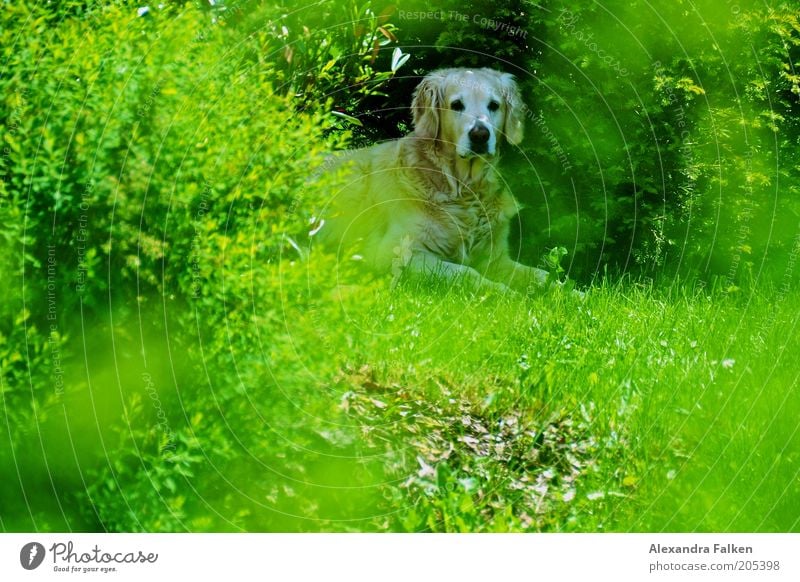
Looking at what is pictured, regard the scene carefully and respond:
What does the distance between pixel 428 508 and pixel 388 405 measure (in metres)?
0.70

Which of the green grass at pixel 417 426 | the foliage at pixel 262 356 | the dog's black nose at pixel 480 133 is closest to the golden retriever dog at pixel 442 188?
the dog's black nose at pixel 480 133

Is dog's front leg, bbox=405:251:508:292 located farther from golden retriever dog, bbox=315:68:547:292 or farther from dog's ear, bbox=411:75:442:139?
dog's ear, bbox=411:75:442:139

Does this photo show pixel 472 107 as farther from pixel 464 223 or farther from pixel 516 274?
pixel 516 274

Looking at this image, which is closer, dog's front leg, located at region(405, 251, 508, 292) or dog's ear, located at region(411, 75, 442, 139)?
dog's front leg, located at region(405, 251, 508, 292)

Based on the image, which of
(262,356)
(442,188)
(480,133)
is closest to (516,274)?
(442,188)

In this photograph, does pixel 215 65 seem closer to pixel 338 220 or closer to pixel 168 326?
pixel 168 326

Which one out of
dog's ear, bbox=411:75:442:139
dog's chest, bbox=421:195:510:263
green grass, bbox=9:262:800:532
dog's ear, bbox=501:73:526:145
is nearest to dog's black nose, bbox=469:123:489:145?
dog's ear, bbox=501:73:526:145

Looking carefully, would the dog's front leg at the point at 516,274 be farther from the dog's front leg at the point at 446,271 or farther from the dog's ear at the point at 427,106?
the dog's ear at the point at 427,106

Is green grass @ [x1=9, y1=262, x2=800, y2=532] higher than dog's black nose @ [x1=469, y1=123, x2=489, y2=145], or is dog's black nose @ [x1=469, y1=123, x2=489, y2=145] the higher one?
dog's black nose @ [x1=469, y1=123, x2=489, y2=145]

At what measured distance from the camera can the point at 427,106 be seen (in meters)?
7.01

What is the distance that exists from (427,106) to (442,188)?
0.68 metres

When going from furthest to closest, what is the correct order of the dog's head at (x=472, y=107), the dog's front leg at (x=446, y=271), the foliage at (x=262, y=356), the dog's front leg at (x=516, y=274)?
the dog's head at (x=472, y=107)
the dog's front leg at (x=516, y=274)
the dog's front leg at (x=446, y=271)
the foliage at (x=262, y=356)

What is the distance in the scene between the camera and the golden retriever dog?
270 inches

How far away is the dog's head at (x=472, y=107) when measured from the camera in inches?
269
